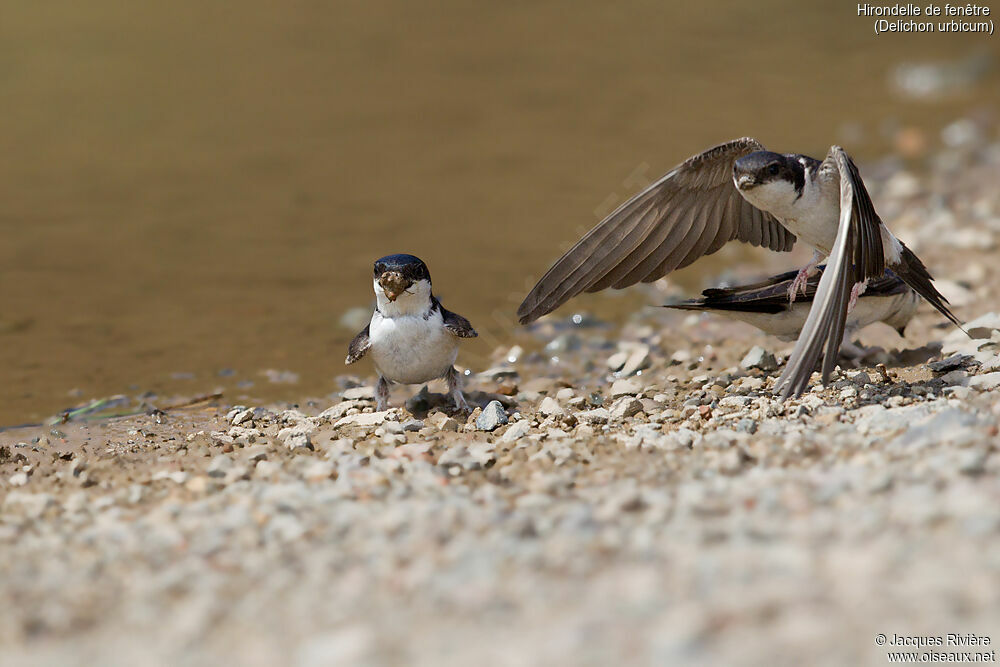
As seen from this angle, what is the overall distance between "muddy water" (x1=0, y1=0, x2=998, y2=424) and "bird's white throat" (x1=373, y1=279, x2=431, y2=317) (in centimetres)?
121

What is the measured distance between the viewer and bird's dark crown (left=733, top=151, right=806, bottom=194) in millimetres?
5078

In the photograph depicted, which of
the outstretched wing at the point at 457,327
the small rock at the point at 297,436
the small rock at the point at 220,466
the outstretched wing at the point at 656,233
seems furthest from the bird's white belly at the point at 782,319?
the small rock at the point at 220,466

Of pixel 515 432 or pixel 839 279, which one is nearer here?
pixel 839 279

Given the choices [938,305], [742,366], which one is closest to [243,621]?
[742,366]

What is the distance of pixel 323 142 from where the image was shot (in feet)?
38.6

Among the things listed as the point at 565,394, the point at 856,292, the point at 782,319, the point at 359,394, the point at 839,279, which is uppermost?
the point at 839,279

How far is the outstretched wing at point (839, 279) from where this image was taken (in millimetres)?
4199

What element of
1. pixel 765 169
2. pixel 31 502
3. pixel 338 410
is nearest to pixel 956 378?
pixel 765 169

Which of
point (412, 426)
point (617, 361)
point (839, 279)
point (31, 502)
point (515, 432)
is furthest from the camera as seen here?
point (617, 361)

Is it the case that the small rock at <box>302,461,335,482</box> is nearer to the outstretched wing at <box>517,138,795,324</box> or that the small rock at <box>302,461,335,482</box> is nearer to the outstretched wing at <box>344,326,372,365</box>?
the outstretched wing at <box>344,326,372,365</box>

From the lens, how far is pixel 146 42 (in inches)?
580

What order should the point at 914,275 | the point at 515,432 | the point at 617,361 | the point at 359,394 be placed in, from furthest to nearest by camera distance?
the point at 617,361, the point at 359,394, the point at 914,275, the point at 515,432

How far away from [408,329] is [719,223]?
1.74 m

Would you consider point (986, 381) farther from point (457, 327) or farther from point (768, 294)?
point (457, 327)
